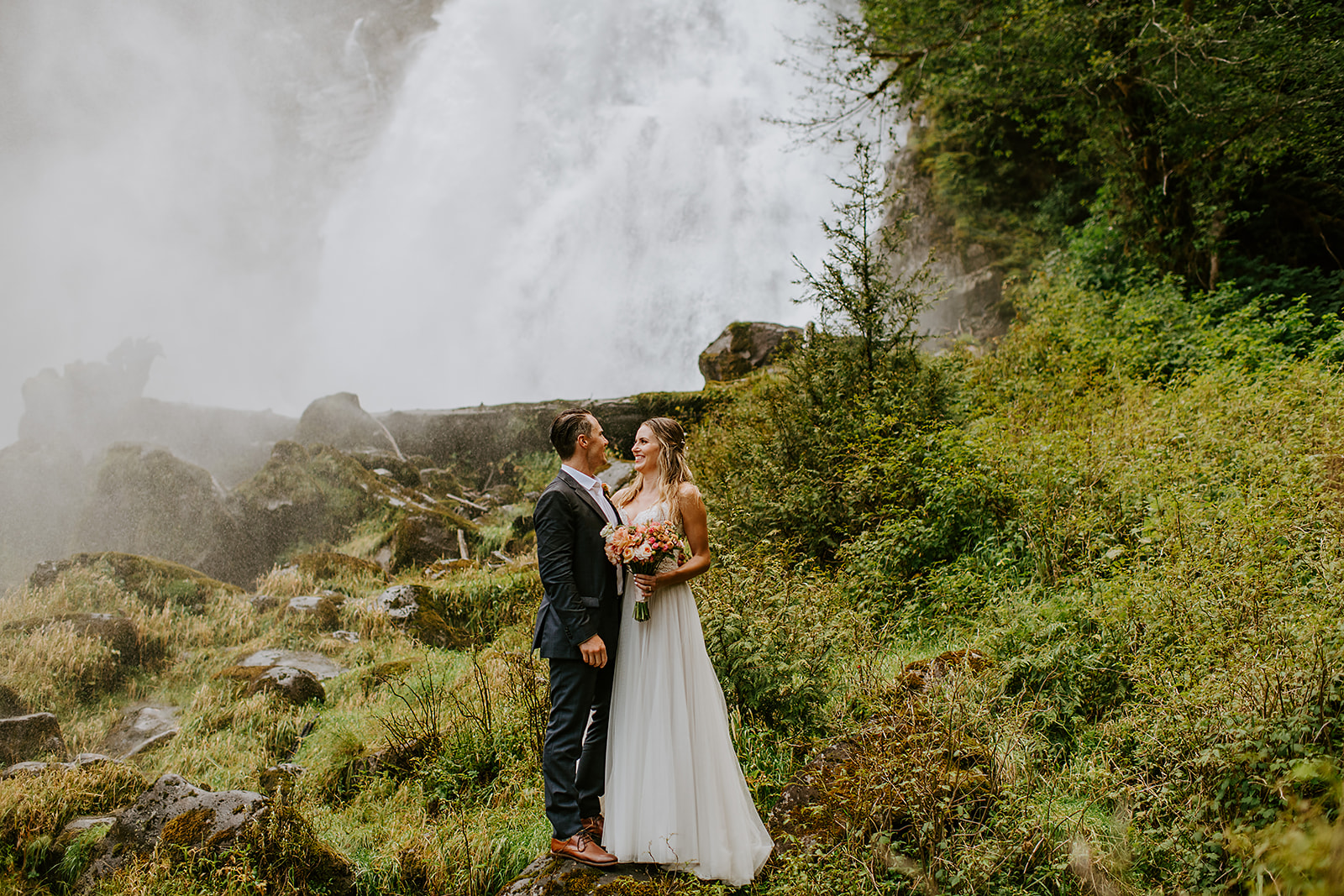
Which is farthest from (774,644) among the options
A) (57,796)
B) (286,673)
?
(286,673)

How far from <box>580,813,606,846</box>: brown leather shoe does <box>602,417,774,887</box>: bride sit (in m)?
0.09

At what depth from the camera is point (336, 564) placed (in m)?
12.9

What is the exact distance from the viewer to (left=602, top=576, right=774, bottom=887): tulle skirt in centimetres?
330

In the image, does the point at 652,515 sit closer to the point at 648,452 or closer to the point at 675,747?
the point at 648,452

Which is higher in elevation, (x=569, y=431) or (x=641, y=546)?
(x=569, y=431)

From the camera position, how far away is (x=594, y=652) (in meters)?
3.36

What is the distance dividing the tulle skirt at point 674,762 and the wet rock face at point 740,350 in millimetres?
14016

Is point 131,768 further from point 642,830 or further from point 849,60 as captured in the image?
point 849,60

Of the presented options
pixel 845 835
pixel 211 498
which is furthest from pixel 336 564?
pixel 845 835

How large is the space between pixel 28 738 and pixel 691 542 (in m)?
7.91

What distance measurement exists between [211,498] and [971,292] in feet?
60.8

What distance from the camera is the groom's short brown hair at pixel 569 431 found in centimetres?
367

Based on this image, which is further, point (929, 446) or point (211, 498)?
point (211, 498)

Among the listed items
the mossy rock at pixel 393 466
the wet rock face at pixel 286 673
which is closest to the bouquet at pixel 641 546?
the wet rock face at pixel 286 673
